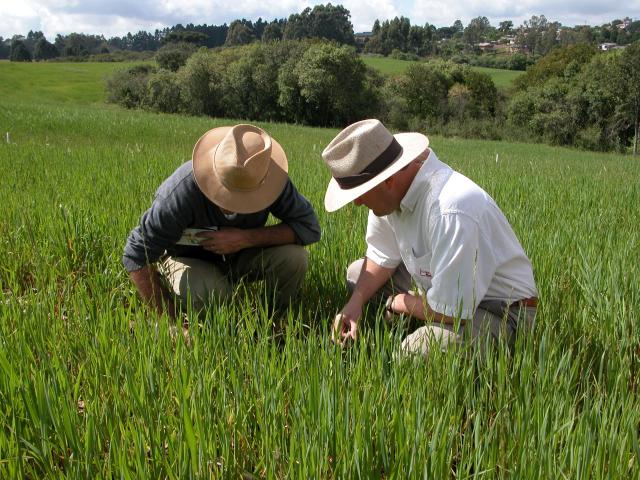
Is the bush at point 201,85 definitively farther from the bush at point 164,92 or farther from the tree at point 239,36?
the tree at point 239,36

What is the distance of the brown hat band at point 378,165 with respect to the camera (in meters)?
2.05

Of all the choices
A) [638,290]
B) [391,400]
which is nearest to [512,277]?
[638,290]

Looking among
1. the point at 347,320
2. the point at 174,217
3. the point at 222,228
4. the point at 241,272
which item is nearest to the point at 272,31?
the point at 241,272

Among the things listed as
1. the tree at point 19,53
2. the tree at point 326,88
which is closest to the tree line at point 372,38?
the tree at point 19,53

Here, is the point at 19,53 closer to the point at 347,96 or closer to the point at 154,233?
the point at 347,96

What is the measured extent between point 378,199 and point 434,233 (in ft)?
0.81

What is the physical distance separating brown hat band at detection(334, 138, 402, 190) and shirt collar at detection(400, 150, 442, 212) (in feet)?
0.37

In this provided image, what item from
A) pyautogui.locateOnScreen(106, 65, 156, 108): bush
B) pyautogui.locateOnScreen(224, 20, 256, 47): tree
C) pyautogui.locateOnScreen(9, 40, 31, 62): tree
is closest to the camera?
pyautogui.locateOnScreen(106, 65, 156, 108): bush

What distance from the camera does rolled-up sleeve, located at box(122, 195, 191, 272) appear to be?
97.6 inches

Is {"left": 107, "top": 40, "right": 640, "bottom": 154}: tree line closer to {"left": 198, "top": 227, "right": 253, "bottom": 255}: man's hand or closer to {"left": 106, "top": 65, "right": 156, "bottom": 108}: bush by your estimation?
{"left": 106, "top": 65, "right": 156, "bottom": 108}: bush

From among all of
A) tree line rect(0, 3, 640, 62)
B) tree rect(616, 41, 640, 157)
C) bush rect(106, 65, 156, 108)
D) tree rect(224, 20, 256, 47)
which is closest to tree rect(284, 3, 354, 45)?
tree line rect(0, 3, 640, 62)

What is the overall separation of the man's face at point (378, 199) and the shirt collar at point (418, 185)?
0.05m

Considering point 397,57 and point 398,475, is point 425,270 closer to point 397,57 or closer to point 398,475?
point 398,475

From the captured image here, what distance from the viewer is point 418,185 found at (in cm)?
209
